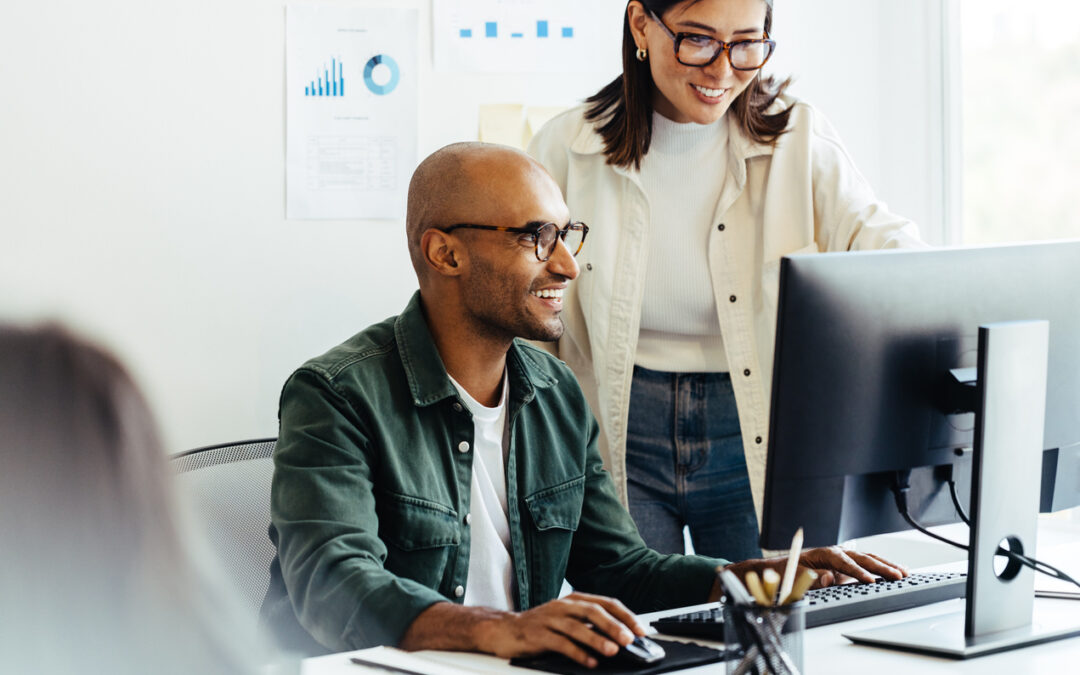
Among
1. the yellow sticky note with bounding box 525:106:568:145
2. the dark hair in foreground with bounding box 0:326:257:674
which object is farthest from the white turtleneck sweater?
the dark hair in foreground with bounding box 0:326:257:674

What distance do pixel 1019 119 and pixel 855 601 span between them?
160 centimetres

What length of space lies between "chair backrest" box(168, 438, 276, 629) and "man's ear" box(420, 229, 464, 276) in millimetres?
494

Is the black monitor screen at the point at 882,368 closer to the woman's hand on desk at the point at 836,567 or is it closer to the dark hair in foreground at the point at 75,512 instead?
the woman's hand on desk at the point at 836,567

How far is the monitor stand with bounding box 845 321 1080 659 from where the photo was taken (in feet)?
3.87

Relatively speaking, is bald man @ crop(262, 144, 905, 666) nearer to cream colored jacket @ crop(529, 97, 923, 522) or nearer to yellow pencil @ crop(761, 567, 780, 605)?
cream colored jacket @ crop(529, 97, 923, 522)

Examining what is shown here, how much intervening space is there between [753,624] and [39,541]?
2.59 ft

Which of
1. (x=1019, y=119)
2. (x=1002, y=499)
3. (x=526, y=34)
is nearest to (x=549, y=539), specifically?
(x=1002, y=499)

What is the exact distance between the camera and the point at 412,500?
4.84 ft

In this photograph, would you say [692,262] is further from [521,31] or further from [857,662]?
[857,662]

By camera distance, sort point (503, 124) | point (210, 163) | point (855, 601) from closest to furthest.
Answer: point (855, 601) → point (210, 163) → point (503, 124)

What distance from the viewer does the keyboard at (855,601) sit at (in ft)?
4.15

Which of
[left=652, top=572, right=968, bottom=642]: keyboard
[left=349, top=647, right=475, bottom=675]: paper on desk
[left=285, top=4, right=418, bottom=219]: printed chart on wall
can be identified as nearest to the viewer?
[left=349, top=647, right=475, bottom=675]: paper on desk

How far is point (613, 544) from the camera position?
65.1 inches

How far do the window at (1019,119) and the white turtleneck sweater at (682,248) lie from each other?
0.90 m
